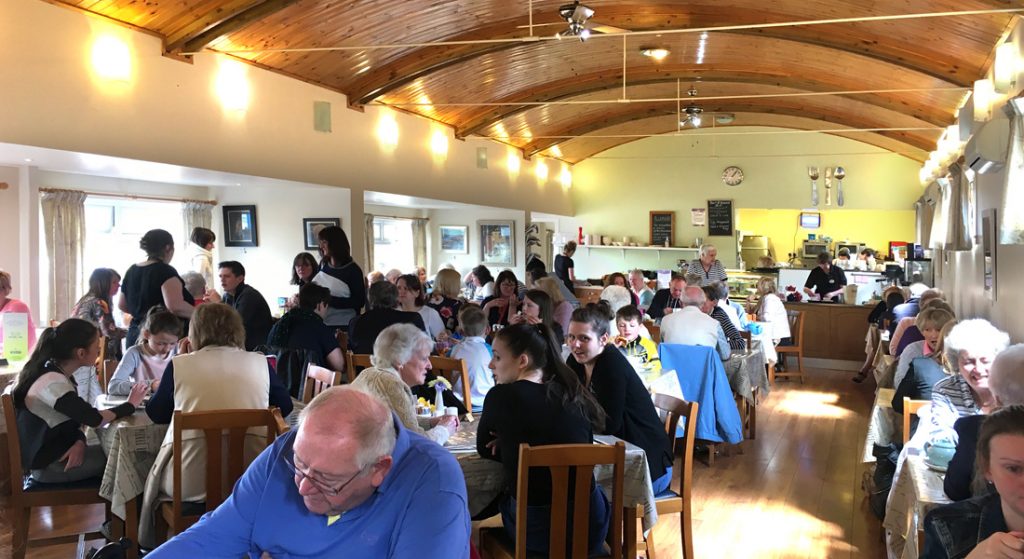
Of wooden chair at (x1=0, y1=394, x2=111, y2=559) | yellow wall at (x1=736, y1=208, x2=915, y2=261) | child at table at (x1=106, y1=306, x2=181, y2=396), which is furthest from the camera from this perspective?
yellow wall at (x1=736, y1=208, x2=915, y2=261)

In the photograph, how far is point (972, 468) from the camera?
8.43 ft

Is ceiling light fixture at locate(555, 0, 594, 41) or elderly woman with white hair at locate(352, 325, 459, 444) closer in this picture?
elderly woman with white hair at locate(352, 325, 459, 444)

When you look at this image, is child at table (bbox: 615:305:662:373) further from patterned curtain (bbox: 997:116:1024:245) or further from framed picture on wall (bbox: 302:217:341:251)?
framed picture on wall (bbox: 302:217:341:251)

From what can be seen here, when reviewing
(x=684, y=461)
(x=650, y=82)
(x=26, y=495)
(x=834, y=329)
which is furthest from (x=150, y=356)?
(x=834, y=329)

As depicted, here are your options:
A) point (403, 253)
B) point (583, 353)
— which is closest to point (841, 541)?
point (583, 353)

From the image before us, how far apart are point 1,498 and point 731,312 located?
19.7ft

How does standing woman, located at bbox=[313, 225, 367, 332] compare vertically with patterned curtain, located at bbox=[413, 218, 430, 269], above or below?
below

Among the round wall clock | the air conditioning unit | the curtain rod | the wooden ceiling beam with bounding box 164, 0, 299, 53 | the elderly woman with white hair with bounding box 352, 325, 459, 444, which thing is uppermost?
the wooden ceiling beam with bounding box 164, 0, 299, 53

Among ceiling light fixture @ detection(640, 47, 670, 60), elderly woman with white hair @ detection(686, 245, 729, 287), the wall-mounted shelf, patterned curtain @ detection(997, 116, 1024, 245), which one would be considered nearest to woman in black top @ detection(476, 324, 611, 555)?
patterned curtain @ detection(997, 116, 1024, 245)

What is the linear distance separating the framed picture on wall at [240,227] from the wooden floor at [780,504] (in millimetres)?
4726

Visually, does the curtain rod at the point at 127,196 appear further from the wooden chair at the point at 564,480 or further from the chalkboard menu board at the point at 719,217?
the chalkboard menu board at the point at 719,217

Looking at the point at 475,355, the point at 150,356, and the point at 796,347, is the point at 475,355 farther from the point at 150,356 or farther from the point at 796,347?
the point at 796,347

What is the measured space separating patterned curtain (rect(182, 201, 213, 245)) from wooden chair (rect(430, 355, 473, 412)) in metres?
5.52

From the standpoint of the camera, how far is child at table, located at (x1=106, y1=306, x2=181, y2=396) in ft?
13.8
